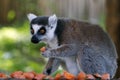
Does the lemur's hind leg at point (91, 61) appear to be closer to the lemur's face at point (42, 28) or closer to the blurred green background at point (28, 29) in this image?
the lemur's face at point (42, 28)

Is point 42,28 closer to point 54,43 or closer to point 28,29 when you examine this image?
point 54,43

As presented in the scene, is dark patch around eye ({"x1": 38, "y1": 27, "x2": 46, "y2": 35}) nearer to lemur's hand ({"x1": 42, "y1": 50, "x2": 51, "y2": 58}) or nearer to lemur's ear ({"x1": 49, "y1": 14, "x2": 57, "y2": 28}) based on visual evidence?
lemur's ear ({"x1": 49, "y1": 14, "x2": 57, "y2": 28})

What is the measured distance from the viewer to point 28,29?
13727mm

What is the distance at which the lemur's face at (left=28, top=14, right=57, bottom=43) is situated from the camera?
5.86 metres

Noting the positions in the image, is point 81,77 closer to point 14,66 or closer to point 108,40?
point 108,40

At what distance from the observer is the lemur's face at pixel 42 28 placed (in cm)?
586

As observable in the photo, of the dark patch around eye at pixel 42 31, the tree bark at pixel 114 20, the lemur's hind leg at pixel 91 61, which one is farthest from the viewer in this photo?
the tree bark at pixel 114 20

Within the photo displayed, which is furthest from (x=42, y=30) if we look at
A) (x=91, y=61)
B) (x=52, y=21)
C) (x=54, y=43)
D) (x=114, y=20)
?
(x=114, y=20)

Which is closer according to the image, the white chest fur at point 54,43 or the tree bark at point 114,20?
the white chest fur at point 54,43

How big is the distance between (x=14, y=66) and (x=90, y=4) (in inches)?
128

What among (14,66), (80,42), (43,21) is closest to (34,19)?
(43,21)

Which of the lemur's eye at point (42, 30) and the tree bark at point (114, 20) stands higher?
the lemur's eye at point (42, 30)

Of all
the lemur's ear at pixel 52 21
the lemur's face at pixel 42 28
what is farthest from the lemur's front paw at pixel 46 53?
the lemur's ear at pixel 52 21

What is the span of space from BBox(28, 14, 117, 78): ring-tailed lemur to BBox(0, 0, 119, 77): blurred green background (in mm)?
4554
